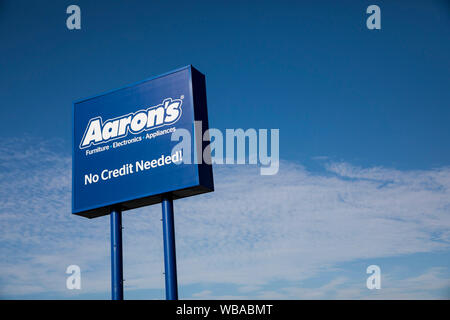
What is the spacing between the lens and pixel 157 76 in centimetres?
1548

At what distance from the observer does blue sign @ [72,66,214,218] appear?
14281 millimetres

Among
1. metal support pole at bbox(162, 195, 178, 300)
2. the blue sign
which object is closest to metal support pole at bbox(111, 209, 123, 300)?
the blue sign

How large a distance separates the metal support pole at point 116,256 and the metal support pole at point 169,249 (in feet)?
5.43

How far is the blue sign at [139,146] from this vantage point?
14281 millimetres

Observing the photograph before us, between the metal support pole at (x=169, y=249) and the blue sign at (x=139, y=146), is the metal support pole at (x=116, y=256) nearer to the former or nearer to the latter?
the blue sign at (x=139, y=146)

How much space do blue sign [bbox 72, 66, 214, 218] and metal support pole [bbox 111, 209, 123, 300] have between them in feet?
1.27

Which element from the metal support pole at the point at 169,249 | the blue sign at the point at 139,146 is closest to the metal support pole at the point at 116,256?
the blue sign at the point at 139,146

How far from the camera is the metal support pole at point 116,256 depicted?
14375mm

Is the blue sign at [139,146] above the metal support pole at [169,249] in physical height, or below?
above

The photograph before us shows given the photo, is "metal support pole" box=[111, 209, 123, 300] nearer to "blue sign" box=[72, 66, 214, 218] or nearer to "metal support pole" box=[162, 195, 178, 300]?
"blue sign" box=[72, 66, 214, 218]

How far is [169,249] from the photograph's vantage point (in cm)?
1373

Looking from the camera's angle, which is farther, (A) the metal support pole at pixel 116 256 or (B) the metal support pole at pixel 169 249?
(A) the metal support pole at pixel 116 256
